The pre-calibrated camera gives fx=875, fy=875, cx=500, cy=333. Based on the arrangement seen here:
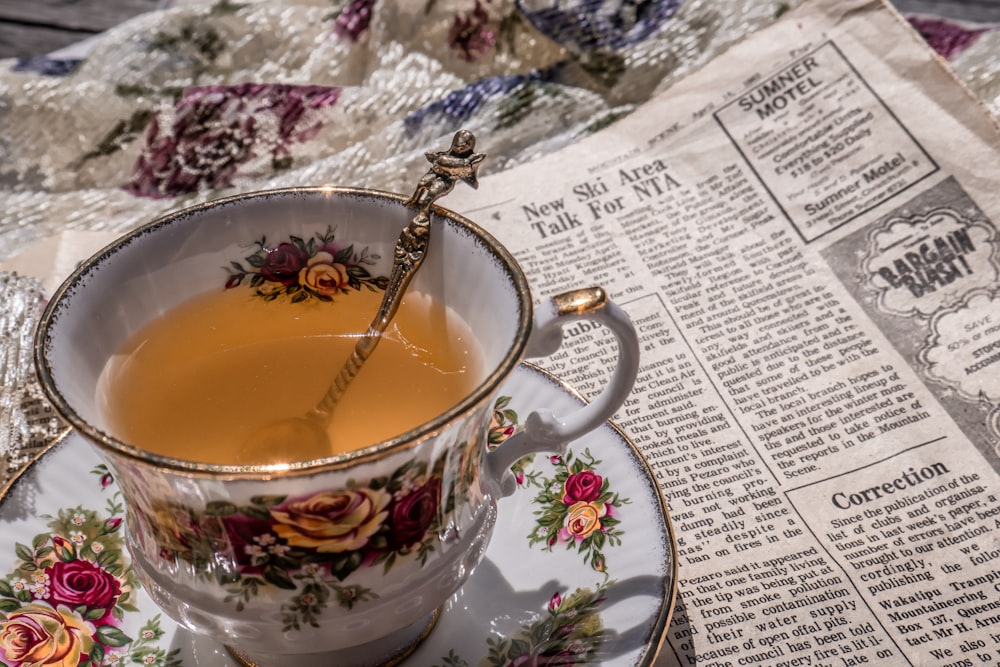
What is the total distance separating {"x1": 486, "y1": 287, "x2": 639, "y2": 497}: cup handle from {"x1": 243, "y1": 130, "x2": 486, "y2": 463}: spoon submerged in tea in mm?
104

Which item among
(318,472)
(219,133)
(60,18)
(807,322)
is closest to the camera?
(318,472)

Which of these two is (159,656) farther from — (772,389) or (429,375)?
(772,389)

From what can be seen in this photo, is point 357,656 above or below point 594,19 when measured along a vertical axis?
below

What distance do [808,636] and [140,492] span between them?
42 cm

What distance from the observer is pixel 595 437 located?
0.63 m

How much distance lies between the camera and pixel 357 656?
521 millimetres

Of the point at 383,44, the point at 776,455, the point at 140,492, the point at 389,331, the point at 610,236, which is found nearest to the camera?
the point at 140,492

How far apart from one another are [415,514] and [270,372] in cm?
17

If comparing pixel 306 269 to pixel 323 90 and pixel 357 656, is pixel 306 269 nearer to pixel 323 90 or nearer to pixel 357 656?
pixel 357 656

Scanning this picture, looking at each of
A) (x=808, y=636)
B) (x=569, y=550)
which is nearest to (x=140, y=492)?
(x=569, y=550)

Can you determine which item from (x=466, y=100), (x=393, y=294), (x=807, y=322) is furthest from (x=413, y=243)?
(x=466, y=100)

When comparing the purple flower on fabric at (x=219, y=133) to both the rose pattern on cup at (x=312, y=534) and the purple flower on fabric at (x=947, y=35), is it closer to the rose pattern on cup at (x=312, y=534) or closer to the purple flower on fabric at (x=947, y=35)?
the rose pattern on cup at (x=312, y=534)

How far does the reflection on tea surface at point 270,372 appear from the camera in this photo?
0.52m

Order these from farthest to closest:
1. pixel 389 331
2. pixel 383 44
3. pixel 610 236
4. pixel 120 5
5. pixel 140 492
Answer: pixel 120 5, pixel 383 44, pixel 610 236, pixel 389 331, pixel 140 492
